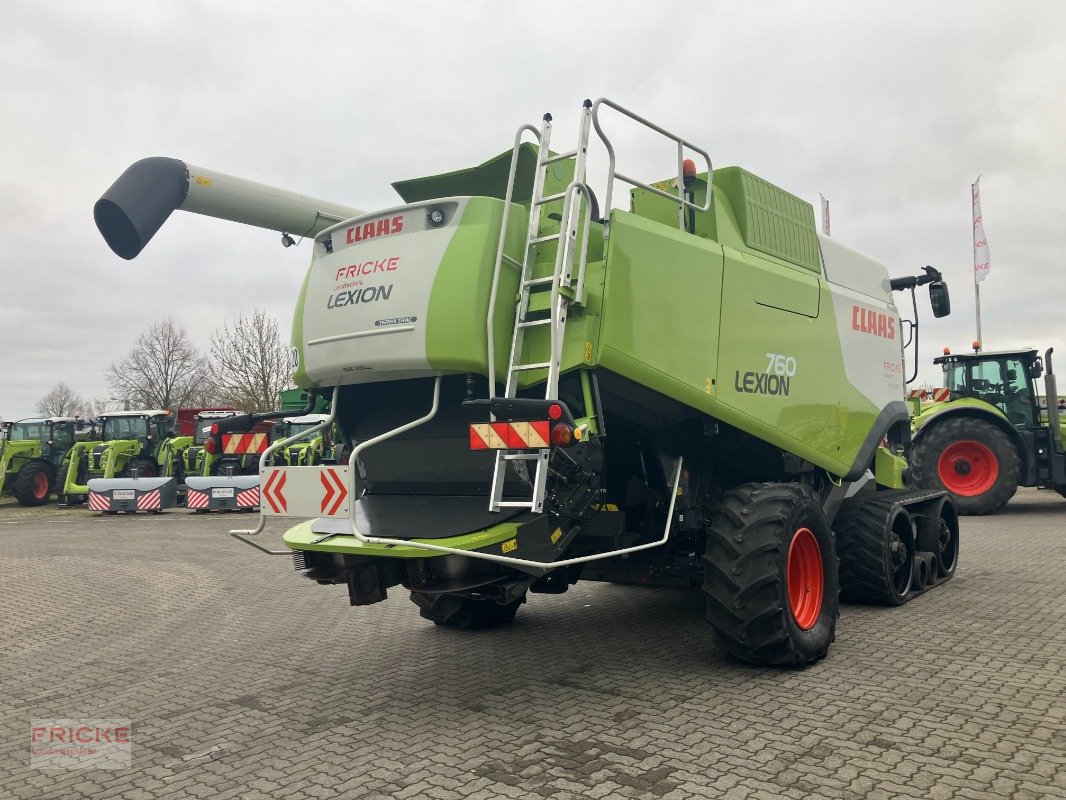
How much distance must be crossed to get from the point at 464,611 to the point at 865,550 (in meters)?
3.18

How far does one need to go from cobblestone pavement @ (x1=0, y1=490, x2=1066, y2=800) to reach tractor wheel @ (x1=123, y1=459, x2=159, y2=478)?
46.3 ft

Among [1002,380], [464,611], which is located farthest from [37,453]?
[1002,380]

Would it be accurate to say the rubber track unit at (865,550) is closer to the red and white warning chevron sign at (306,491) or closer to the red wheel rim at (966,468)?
the red and white warning chevron sign at (306,491)

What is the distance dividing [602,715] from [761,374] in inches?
95.2

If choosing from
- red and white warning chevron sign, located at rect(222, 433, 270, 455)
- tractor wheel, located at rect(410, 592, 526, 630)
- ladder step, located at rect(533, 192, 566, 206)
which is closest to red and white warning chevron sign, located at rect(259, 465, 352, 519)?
red and white warning chevron sign, located at rect(222, 433, 270, 455)

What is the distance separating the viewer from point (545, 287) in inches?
179

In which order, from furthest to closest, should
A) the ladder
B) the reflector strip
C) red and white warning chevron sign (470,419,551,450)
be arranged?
the reflector strip, the ladder, red and white warning chevron sign (470,419,551,450)

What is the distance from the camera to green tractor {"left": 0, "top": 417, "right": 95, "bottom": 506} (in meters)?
21.7

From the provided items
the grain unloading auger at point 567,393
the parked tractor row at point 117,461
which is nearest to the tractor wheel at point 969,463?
the grain unloading auger at point 567,393

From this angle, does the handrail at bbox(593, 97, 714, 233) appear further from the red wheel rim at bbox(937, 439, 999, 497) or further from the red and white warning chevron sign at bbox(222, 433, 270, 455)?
the red wheel rim at bbox(937, 439, 999, 497)

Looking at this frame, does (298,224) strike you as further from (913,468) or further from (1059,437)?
(1059,437)

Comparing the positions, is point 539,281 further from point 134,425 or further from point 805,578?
point 134,425

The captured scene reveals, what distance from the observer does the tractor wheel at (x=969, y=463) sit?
12.9 meters

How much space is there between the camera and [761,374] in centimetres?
546
